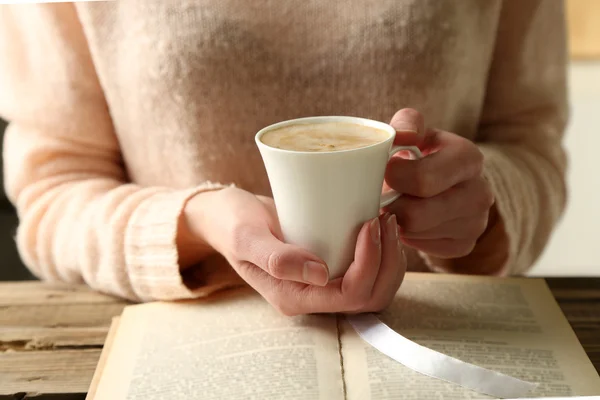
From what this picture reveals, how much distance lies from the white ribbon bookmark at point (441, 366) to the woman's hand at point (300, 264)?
2cm

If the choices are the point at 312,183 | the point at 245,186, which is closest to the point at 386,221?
the point at 312,183

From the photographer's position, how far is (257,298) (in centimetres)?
40

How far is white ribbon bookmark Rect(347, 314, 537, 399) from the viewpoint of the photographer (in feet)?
1.01

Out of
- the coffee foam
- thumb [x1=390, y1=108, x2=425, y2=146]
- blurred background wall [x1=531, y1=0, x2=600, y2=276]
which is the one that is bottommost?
blurred background wall [x1=531, y1=0, x2=600, y2=276]

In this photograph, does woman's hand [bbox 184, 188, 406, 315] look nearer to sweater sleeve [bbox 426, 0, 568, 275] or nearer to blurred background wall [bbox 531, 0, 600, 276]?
sweater sleeve [bbox 426, 0, 568, 275]

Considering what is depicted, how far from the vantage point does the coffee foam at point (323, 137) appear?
0.32 metres

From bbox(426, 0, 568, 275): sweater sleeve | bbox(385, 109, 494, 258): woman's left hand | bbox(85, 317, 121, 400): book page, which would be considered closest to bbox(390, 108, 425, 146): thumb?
bbox(385, 109, 494, 258): woman's left hand

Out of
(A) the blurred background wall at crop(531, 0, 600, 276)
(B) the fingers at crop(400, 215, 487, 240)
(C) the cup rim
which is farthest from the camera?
(A) the blurred background wall at crop(531, 0, 600, 276)

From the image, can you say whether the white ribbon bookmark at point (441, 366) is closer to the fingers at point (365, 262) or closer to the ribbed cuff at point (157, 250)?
the fingers at point (365, 262)

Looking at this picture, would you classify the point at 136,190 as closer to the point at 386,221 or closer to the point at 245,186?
the point at 245,186

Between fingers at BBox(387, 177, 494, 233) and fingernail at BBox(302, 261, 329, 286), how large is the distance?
0.29 ft

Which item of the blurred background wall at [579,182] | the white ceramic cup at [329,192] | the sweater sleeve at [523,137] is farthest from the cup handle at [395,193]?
the blurred background wall at [579,182]

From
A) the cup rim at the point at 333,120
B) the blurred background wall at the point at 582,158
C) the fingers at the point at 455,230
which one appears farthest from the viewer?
the blurred background wall at the point at 582,158

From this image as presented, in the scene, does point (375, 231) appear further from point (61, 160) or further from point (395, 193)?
point (61, 160)
